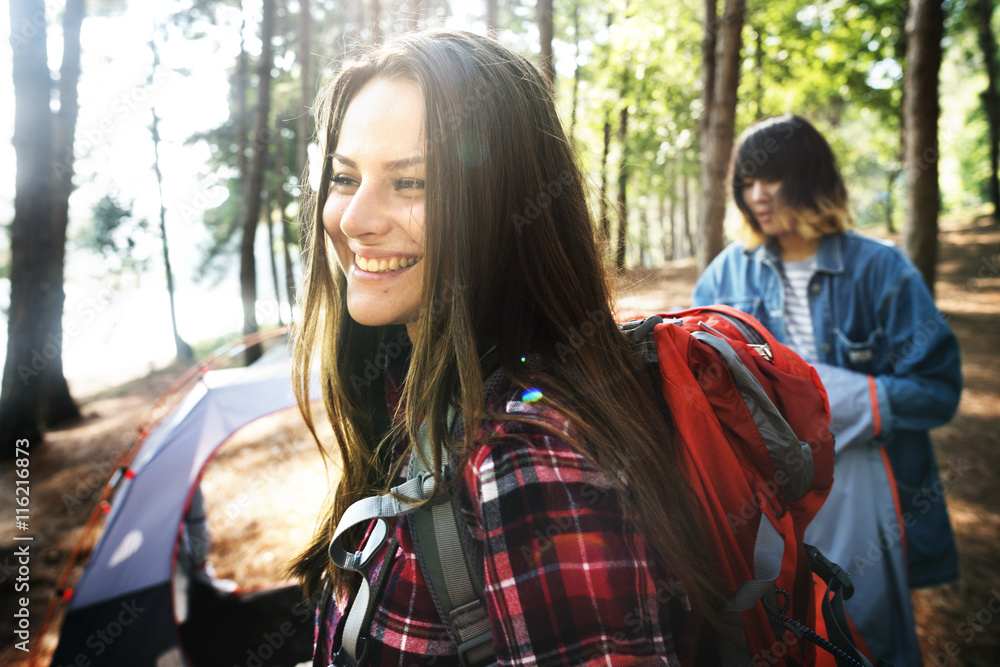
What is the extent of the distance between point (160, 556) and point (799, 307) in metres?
3.69

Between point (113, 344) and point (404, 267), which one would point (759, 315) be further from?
point (113, 344)

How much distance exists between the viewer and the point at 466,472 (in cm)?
90

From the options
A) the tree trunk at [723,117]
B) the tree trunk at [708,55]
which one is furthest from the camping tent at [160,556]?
the tree trunk at [708,55]

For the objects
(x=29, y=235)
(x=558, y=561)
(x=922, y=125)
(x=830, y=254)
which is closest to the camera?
(x=558, y=561)

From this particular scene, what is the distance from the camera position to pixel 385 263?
120 centimetres

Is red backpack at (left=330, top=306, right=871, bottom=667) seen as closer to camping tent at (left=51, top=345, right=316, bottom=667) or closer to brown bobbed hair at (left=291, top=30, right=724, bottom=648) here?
brown bobbed hair at (left=291, top=30, right=724, bottom=648)

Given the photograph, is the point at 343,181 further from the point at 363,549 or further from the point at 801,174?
the point at 801,174

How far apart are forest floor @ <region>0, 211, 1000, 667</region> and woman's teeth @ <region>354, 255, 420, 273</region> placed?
66 centimetres

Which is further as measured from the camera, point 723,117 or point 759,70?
point 759,70

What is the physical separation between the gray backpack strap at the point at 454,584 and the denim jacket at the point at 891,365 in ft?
4.72

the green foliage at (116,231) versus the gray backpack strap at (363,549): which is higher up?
the green foliage at (116,231)

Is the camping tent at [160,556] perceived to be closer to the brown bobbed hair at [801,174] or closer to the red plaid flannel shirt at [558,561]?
the red plaid flannel shirt at [558,561]

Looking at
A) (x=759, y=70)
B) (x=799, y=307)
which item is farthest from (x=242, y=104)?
(x=799, y=307)

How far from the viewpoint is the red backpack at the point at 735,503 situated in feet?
3.03
